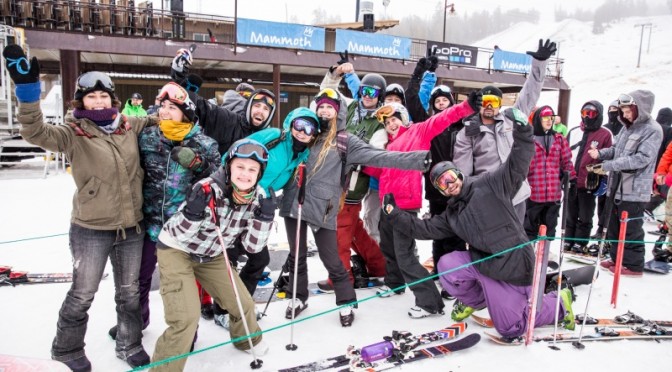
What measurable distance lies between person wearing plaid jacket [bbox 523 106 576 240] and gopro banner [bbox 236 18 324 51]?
33.4 ft

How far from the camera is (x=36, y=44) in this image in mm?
11234

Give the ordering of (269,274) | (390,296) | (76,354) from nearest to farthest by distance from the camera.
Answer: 1. (76,354)
2. (390,296)
3. (269,274)

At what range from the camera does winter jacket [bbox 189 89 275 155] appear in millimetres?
3468

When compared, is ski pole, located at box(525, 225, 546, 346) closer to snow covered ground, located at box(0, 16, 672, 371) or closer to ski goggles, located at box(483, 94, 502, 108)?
snow covered ground, located at box(0, 16, 672, 371)

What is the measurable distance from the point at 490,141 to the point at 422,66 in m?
1.12

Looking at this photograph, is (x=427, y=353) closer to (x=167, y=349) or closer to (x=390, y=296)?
(x=390, y=296)

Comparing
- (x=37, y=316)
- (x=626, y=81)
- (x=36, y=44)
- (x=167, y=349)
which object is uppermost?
(x=626, y=81)

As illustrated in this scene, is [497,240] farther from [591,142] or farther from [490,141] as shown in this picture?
A: [591,142]

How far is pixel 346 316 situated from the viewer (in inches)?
137

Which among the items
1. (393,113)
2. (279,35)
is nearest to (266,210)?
(393,113)

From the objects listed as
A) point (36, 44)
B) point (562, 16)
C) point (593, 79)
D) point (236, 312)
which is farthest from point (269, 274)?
point (562, 16)

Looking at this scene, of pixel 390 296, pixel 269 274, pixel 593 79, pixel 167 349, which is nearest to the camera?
pixel 167 349

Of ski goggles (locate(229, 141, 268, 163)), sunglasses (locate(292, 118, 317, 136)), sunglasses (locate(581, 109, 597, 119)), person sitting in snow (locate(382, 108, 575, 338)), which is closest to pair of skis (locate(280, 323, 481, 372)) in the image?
person sitting in snow (locate(382, 108, 575, 338))

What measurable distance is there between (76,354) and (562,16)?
5469 inches
